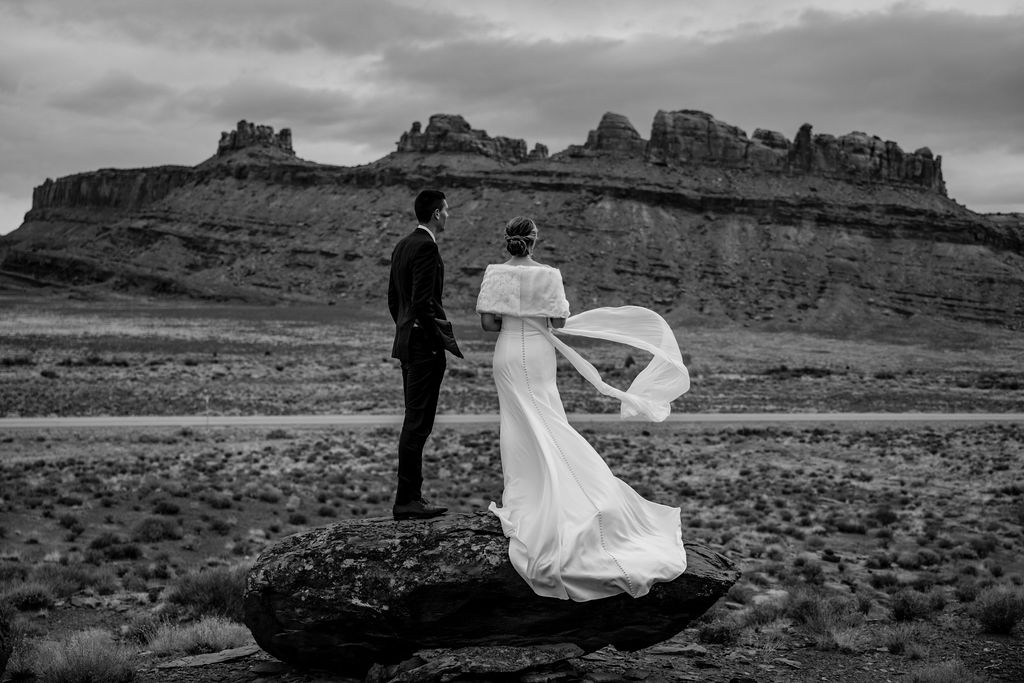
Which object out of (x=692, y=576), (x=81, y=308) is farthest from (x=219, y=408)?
(x=81, y=308)

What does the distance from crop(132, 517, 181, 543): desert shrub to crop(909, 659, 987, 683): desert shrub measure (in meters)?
13.0

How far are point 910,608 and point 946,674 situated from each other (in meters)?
3.72

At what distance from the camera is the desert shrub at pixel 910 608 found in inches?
535

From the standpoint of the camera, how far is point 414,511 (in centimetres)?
856

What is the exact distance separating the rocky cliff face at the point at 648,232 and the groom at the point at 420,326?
11156 cm

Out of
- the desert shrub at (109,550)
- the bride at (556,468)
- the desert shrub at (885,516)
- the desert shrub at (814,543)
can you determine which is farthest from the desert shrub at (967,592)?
the desert shrub at (109,550)

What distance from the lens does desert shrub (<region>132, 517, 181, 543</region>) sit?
681 inches

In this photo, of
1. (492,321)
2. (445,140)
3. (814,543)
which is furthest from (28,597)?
(445,140)

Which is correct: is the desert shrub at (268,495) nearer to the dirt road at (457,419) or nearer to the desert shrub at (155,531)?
the desert shrub at (155,531)

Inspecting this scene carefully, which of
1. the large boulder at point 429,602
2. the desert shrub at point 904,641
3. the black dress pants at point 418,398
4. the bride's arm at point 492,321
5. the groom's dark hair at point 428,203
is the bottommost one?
the desert shrub at point 904,641

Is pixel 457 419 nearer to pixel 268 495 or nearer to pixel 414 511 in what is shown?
pixel 268 495

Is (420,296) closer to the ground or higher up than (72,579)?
higher up

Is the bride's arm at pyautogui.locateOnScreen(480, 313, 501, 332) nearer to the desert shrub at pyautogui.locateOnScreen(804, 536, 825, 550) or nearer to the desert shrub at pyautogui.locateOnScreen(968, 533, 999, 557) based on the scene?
the desert shrub at pyautogui.locateOnScreen(804, 536, 825, 550)

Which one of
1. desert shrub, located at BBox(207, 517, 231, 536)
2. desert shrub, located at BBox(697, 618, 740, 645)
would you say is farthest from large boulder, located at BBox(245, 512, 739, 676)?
desert shrub, located at BBox(207, 517, 231, 536)
